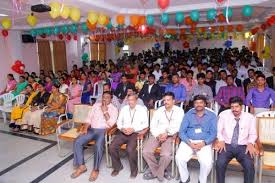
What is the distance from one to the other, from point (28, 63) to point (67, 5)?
555 centimetres

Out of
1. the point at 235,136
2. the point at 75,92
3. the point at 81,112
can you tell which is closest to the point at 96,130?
the point at 81,112

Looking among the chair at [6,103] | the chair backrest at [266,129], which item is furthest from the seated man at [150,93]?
the chair at [6,103]

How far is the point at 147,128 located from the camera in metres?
3.83

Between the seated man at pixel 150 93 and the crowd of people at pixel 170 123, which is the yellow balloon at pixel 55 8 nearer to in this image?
the crowd of people at pixel 170 123

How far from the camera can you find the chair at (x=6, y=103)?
20.9 feet

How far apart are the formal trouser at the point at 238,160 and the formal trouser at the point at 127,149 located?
112 centimetres

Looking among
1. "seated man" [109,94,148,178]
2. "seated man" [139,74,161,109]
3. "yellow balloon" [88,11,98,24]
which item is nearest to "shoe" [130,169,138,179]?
"seated man" [109,94,148,178]

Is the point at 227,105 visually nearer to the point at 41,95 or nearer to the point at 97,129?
the point at 97,129

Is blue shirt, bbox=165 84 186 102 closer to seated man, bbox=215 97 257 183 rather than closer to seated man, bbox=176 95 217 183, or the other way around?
seated man, bbox=176 95 217 183

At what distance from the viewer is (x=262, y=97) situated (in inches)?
174

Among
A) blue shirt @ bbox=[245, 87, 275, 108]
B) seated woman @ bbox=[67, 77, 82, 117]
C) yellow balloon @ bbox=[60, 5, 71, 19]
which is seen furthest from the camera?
seated woman @ bbox=[67, 77, 82, 117]

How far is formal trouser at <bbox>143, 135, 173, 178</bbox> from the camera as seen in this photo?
334 cm

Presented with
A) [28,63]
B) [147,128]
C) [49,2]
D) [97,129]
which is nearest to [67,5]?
[49,2]

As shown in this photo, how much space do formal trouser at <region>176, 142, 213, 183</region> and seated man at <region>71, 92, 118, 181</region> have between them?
3.82 ft
